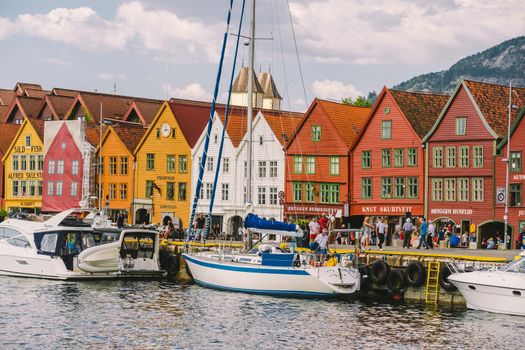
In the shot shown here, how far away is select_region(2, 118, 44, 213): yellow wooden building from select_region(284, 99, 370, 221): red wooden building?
3311 cm

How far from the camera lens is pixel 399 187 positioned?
76.1 metres

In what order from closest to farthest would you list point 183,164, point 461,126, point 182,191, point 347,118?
point 461,126, point 347,118, point 182,191, point 183,164

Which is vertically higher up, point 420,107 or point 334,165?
point 420,107

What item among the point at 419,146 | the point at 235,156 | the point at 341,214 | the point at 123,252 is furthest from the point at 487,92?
the point at 123,252

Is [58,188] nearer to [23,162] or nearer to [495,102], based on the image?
[23,162]

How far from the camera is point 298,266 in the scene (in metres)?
47.3

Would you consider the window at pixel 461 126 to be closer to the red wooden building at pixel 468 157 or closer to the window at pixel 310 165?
the red wooden building at pixel 468 157

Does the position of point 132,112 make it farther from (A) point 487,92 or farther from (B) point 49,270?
(B) point 49,270

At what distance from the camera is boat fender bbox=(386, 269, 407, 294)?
47.2m

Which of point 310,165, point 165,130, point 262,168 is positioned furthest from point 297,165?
point 165,130

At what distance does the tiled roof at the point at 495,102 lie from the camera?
71.1 m

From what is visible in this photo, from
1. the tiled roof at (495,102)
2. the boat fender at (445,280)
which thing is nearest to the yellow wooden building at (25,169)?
the tiled roof at (495,102)

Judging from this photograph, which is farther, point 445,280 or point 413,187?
point 413,187

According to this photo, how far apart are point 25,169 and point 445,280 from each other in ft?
225
